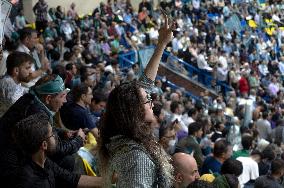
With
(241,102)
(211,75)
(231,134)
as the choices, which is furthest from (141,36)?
(231,134)

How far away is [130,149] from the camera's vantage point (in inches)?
101

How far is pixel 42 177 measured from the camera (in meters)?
3.49

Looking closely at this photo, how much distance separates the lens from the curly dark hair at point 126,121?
8.61 ft

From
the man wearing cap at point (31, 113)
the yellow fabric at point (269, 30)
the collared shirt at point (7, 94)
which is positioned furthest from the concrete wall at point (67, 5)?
the man wearing cap at point (31, 113)

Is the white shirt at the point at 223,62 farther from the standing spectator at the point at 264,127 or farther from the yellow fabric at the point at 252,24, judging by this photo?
the yellow fabric at the point at 252,24

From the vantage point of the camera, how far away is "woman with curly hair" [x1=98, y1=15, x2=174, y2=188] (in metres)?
2.51

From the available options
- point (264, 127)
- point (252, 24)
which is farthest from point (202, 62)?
point (252, 24)

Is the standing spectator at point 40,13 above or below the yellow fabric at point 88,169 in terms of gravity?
below

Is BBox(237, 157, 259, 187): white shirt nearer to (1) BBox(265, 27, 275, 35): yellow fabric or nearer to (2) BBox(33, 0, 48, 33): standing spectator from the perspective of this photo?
(2) BBox(33, 0, 48, 33): standing spectator

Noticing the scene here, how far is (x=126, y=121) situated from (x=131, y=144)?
116 millimetres

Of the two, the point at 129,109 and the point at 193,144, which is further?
the point at 193,144

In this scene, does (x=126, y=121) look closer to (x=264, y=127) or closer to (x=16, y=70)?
(x=16, y=70)

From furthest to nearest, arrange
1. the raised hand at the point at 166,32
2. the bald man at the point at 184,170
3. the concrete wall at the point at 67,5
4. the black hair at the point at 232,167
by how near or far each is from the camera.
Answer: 1. the concrete wall at the point at 67,5
2. the black hair at the point at 232,167
3. the raised hand at the point at 166,32
4. the bald man at the point at 184,170

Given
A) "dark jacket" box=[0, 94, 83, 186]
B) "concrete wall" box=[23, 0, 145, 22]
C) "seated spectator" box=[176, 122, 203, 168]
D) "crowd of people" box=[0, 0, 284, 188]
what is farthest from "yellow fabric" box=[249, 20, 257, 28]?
"dark jacket" box=[0, 94, 83, 186]
